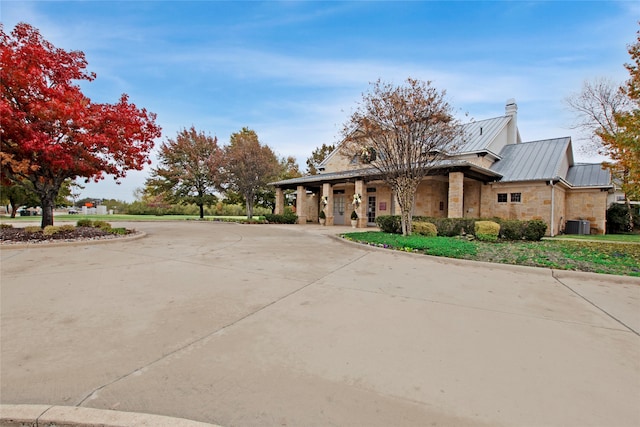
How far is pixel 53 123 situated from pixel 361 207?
15.4 meters

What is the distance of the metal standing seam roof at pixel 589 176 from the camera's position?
1812 centimetres

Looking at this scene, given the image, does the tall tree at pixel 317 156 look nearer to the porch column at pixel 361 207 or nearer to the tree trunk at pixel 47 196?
the porch column at pixel 361 207

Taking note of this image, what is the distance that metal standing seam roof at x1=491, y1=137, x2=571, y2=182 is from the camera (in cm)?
Answer: 1647

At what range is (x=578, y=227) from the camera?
17938 mm

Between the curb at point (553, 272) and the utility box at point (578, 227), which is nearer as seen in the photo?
the curb at point (553, 272)

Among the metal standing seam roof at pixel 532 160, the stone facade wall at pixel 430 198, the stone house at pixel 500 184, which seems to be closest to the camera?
the stone house at pixel 500 184

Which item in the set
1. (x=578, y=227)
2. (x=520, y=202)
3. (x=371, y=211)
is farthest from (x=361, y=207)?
(x=578, y=227)

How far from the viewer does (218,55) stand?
40.9 ft

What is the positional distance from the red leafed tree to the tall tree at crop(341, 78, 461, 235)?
345 inches

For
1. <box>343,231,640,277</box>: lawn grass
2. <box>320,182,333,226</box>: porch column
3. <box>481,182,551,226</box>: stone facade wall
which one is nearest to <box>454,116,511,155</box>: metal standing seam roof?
<box>481,182,551,226</box>: stone facade wall

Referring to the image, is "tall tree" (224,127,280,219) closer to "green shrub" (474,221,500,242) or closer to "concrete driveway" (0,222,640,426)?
"green shrub" (474,221,500,242)

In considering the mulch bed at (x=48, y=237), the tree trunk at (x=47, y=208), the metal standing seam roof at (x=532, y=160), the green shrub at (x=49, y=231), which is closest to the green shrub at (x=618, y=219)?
the metal standing seam roof at (x=532, y=160)

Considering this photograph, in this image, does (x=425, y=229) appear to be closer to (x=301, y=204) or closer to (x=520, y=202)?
(x=520, y=202)

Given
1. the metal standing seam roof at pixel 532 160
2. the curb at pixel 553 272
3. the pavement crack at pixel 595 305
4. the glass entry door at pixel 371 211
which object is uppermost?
the metal standing seam roof at pixel 532 160
